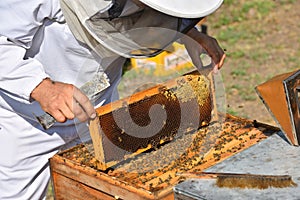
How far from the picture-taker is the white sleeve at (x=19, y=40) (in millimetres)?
2318

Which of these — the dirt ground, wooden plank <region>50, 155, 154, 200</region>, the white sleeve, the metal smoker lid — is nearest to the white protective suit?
the white sleeve

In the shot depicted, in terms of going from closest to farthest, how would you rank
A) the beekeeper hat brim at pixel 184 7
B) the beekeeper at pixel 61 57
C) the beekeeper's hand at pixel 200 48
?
the beekeeper hat brim at pixel 184 7, the beekeeper at pixel 61 57, the beekeeper's hand at pixel 200 48

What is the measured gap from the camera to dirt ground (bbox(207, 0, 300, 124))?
17.9ft

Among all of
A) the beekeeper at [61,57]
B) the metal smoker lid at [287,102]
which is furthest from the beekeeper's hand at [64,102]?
the metal smoker lid at [287,102]

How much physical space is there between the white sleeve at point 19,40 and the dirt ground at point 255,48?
9.28ft

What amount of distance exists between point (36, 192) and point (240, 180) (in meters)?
1.28

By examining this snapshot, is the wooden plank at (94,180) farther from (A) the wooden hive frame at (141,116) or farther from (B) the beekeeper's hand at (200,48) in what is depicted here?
(B) the beekeeper's hand at (200,48)

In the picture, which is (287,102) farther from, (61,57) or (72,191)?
(61,57)

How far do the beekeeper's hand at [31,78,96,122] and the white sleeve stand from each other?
64 mm

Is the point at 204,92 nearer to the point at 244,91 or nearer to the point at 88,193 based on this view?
the point at 88,193

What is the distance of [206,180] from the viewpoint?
1938 mm

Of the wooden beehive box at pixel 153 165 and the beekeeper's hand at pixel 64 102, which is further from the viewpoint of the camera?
the beekeeper's hand at pixel 64 102

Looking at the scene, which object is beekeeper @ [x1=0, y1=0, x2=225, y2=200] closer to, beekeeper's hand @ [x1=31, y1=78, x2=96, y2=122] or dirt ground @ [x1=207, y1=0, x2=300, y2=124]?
beekeeper's hand @ [x1=31, y1=78, x2=96, y2=122]

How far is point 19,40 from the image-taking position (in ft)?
7.82
